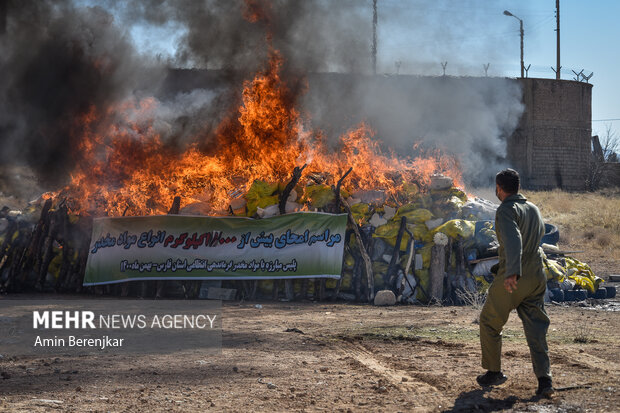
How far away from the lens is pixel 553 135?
33.0 meters

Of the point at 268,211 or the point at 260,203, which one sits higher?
the point at 260,203

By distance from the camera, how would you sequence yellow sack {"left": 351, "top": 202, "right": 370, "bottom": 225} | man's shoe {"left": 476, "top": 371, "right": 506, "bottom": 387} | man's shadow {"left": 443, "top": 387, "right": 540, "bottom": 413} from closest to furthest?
man's shadow {"left": 443, "top": 387, "right": 540, "bottom": 413}
man's shoe {"left": 476, "top": 371, "right": 506, "bottom": 387}
yellow sack {"left": 351, "top": 202, "right": 370, "bottom": 225}

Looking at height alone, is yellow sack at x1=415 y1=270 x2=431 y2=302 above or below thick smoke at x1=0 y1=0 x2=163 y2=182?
below

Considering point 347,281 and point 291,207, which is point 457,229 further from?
point 291,207

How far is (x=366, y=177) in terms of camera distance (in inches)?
566

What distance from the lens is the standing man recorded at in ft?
16.1

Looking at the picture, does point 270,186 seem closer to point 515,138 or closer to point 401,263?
point 401,263

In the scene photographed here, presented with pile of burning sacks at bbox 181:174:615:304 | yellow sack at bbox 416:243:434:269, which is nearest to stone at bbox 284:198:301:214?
pile of burning sacks at bbox 181:174:615:304

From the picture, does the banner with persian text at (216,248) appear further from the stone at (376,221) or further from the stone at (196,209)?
the stone at (376,221)

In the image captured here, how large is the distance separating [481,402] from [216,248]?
882 centimetres

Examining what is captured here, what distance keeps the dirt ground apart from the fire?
6148 mm

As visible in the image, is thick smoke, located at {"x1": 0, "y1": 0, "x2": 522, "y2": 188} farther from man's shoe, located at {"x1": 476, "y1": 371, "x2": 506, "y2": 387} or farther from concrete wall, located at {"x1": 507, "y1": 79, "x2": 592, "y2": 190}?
concrete wall, located at {"x1": 507, "y1": 79, "x2": 592, "y2": 190}

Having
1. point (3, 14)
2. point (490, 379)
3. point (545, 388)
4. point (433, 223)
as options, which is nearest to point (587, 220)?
point (433, 223)

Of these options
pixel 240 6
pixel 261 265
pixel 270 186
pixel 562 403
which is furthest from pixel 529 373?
pixel 240 6
